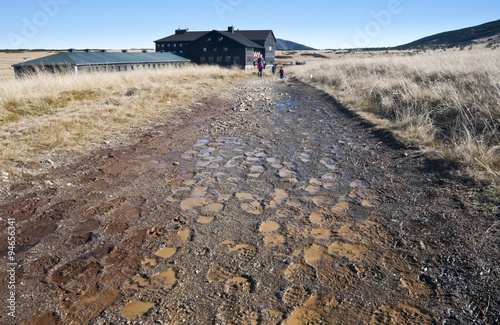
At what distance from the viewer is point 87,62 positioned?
27109mm

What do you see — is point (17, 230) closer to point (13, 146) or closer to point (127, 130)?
point (13, 146)

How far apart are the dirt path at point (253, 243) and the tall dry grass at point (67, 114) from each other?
112cm

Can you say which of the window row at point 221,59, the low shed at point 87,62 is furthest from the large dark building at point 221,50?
the low shed at point 87,62

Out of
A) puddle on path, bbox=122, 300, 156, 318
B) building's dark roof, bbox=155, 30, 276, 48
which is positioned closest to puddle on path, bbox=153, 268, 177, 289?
puddle on path, bbox=122, 300, 156, 318

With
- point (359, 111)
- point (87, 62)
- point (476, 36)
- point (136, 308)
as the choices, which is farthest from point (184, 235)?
point (476, 36)

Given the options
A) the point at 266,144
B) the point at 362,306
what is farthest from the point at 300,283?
the point at 266,144

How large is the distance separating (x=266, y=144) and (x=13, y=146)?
473 centimetres

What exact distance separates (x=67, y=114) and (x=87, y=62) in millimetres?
21299

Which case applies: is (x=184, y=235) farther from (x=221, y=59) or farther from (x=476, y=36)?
(x=476, y=36)

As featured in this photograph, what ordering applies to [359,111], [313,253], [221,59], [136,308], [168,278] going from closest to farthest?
[136,308], [168,278], [313,253], [359,111], [221,59]

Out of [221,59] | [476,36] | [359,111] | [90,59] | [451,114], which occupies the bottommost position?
[359,111]

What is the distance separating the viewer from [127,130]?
325 inches

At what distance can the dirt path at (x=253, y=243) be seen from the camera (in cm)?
237

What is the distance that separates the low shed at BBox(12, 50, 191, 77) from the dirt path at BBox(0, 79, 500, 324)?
65.7 feet
